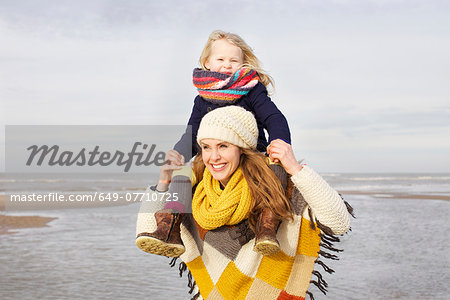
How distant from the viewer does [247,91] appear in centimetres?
271

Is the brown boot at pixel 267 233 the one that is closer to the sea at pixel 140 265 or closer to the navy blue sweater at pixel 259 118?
the navy blue sweater at pixel 259 118

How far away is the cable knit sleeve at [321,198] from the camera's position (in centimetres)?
231

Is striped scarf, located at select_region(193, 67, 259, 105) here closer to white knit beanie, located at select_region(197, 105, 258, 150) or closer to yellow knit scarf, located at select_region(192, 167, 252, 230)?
white knit beanie, located at select_region(197, 105, 258, 150)

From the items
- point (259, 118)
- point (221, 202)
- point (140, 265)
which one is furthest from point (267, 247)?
point (140, 265)

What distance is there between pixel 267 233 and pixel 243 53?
3.87 feet

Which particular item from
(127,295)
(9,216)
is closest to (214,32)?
(127,295)

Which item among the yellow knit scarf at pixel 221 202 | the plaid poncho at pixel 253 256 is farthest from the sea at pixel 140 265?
the yellow knit scarf at pixel 221 202

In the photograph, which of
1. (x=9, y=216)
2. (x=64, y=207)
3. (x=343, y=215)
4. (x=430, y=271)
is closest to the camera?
(x=343, y=215)

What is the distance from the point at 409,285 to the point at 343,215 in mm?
4388

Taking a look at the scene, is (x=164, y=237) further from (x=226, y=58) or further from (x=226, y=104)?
(x=226, y=58)

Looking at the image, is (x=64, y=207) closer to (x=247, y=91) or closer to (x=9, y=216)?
(x=9, y=216)

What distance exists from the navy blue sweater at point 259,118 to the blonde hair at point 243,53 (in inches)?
4.5

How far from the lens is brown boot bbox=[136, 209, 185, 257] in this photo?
7.64ft

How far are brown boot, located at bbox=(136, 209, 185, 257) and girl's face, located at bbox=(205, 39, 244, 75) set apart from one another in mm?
919
